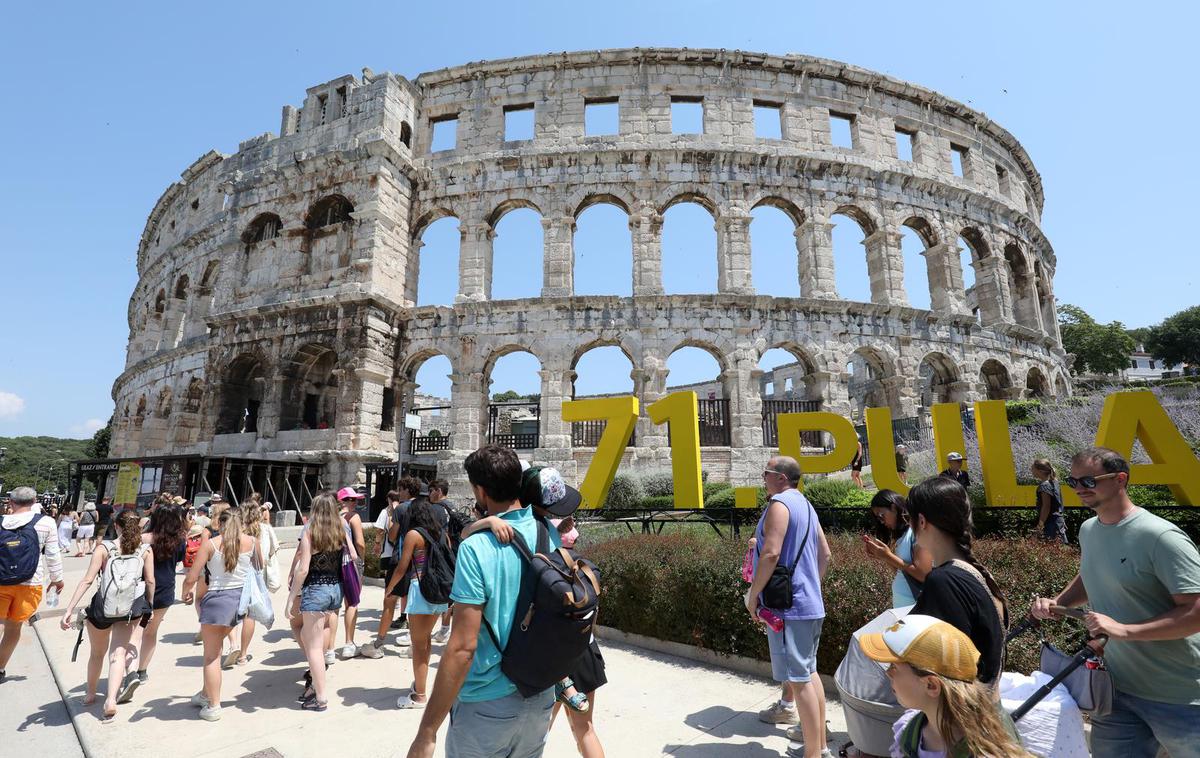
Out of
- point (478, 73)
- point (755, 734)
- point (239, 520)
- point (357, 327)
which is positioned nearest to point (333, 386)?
point (357, 327)

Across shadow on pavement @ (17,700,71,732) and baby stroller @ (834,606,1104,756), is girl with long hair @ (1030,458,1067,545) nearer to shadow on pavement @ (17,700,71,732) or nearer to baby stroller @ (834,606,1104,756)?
baby stroller @ (834,606,1104,756)

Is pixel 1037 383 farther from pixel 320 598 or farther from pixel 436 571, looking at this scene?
pixel 320 598

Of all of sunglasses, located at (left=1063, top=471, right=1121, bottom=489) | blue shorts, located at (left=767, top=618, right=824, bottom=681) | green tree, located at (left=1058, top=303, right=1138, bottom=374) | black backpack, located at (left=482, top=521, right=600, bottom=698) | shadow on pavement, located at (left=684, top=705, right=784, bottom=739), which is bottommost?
shadow on pavement, located at (left=684, top=705, right=784, bottom=739)

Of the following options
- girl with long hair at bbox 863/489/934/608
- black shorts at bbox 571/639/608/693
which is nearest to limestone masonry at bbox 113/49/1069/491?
girl with long hair at bbox 863/489/934/608

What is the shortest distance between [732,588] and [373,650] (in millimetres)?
3932

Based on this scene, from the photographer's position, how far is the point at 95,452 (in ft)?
153

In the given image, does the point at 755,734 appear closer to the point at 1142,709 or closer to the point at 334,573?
the point at 1142,709

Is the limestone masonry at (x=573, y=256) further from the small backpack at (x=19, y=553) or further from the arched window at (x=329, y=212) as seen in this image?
the small backpack at (x=19, y=553)

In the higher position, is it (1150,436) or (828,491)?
(1150,436)

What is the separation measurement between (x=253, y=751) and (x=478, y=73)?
72.7 feet

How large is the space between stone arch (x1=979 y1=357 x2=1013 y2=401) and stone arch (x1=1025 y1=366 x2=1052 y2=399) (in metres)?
1.20

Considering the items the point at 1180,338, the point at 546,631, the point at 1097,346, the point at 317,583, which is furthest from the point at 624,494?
the point at 1180,338

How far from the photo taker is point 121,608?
4895 millimetres

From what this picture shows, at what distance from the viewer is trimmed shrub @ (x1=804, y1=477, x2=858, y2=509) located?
40.9 ft
